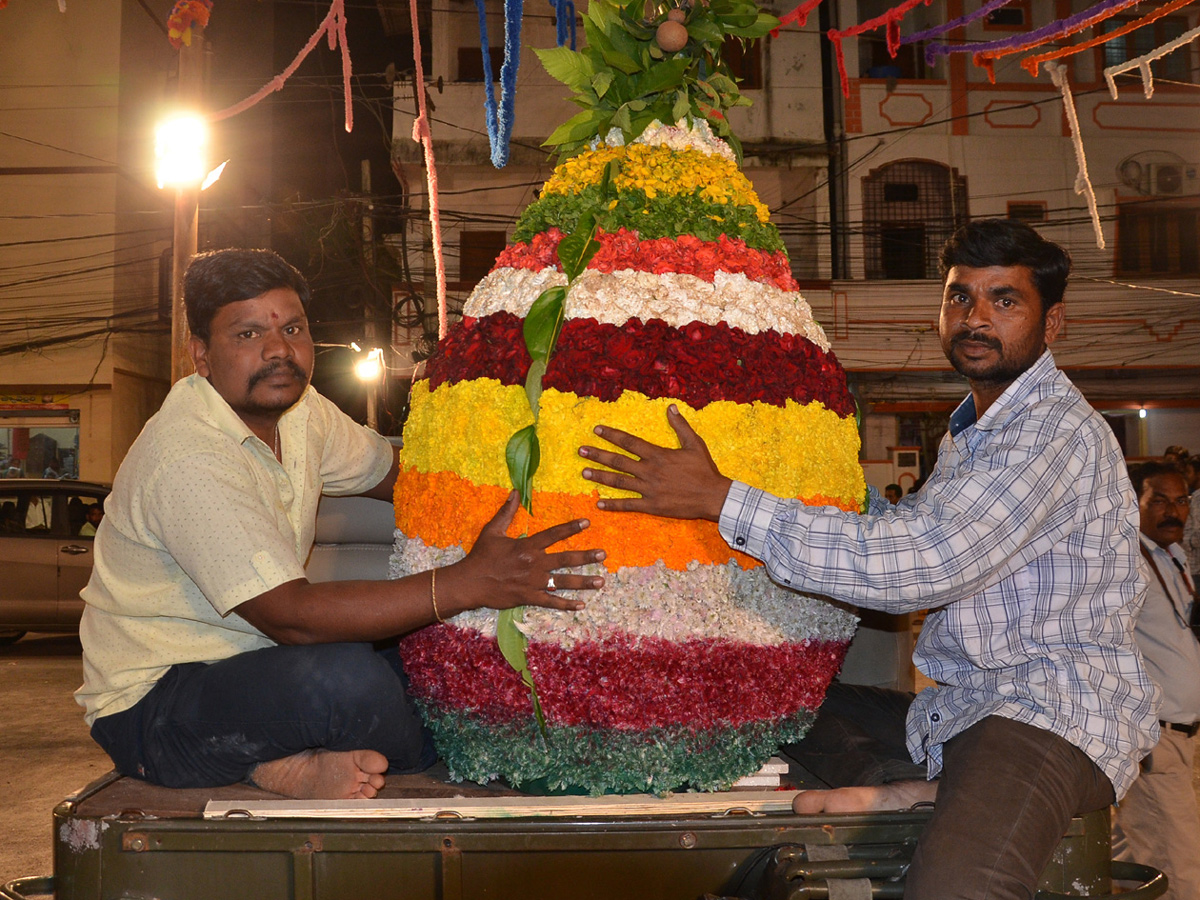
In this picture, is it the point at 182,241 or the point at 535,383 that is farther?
the point at 182,241

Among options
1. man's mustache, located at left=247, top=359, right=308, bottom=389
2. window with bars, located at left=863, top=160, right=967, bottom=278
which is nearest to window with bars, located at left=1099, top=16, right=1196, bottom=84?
window with bars, located at left=863, top=160, right=967, bottom=278

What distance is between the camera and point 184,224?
8.94 meters

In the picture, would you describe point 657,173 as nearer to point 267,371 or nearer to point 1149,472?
point 267,371

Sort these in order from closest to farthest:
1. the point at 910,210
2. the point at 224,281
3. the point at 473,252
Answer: the point at 224,281, the point at 473,252, the point at 910,210

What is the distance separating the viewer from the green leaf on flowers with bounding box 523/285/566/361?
7.41 feet

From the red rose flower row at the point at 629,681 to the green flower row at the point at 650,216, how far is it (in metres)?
0.95

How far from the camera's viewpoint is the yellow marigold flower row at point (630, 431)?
7.41 feet

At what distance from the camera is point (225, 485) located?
2447mm

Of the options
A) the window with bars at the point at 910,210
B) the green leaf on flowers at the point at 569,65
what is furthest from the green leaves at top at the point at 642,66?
the window with bars at the point at 910,210

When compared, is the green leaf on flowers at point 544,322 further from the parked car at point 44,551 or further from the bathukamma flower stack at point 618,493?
the parked car at point 44,551

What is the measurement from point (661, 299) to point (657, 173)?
13.3 inches

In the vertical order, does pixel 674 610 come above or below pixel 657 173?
below

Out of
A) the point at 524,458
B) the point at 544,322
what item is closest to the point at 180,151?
the point at 544,322

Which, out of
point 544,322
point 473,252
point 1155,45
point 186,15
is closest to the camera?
point 544,322
